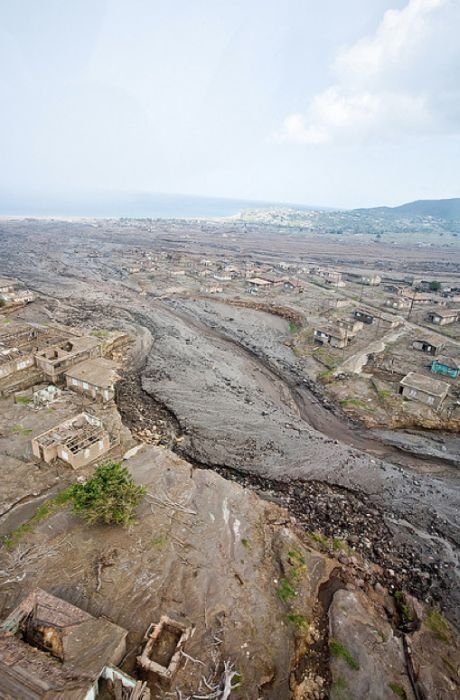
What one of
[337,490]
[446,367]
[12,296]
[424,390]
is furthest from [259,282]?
[337,490]

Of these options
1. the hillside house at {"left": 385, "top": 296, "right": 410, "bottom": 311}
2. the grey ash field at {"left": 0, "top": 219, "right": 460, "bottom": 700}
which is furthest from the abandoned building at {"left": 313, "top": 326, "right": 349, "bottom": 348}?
the hillside house at {"left": 385, "top": 296, "right": 410, "bottom": 311}

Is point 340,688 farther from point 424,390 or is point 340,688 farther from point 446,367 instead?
point 446,367

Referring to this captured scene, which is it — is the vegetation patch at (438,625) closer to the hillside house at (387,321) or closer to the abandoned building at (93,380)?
the abandoned building at (93,380)

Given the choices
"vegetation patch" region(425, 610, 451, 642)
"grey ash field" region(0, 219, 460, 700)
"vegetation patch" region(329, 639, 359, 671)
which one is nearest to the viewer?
Answer: "vegetation patch" region(329, 639, 359, 671)

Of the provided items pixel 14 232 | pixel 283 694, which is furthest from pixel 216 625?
pixel 14 232

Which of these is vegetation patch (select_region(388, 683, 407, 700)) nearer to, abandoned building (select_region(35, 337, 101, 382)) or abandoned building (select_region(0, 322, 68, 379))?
abandoned building (select_region(35, 337, 101, 382))

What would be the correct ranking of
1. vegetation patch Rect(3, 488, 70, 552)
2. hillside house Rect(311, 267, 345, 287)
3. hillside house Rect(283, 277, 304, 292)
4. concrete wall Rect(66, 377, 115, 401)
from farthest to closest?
hillside house Rect(311, 267, 345, 287) → hillside house Rect(283, 277, 304, 292) → concrete wall Rect(66, 377, 115, 401) → vegetation patch Rect(3, 488, 70, 552)

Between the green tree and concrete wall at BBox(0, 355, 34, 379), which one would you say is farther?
concrete wall at BBox(0, 355, 34, 379)

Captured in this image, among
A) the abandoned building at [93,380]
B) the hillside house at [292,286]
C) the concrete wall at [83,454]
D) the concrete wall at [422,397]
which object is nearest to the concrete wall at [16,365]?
the abandoned building at [93,380]
